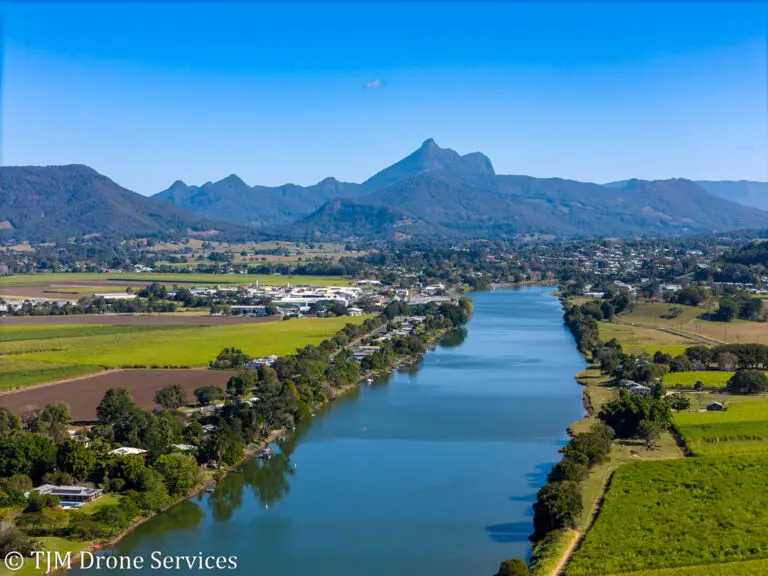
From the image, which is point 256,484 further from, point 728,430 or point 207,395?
point 728,430

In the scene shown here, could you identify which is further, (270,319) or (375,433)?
(270,319)

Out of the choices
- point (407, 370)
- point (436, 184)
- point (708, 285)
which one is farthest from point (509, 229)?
point (407, 370)

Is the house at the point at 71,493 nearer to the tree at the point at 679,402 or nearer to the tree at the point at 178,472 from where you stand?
the tree at the point at 178,472

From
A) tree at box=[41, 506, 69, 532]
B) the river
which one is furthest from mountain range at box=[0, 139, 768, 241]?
tree at box=[41, 506, 69, 532]

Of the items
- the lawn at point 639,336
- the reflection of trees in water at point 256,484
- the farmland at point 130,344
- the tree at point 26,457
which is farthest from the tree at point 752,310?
the tree at point 26,457

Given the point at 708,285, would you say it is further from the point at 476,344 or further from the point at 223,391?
the point at 223,391

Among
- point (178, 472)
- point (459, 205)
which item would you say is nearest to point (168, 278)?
point (178, 472)
